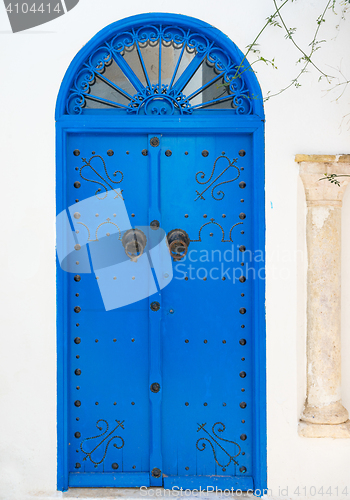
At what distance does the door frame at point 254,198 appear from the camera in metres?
2.42

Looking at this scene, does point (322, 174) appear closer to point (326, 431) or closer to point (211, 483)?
point (326, 431)

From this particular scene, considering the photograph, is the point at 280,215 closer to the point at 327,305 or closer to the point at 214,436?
the point at 327,305

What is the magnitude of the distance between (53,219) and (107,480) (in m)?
1.79

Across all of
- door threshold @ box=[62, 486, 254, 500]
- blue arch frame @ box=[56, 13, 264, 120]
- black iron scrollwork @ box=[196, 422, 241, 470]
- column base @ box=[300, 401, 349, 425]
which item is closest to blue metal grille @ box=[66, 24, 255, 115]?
blue arch frame @ box=[56, 13, 264, 120]

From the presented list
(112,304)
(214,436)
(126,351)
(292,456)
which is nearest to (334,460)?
(292,456)

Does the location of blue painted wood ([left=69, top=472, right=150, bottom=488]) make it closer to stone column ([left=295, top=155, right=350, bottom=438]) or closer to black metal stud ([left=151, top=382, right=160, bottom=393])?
black metal stud ([left=151, top=382, right=160, bottom=393])

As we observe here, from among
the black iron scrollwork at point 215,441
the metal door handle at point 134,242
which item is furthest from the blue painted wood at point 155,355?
the black iron scrollwork at point 215,441

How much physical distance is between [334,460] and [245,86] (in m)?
2.52

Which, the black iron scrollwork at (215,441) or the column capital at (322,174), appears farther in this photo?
the black iron scrollwork at (215,441)

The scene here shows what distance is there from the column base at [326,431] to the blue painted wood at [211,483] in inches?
20.0

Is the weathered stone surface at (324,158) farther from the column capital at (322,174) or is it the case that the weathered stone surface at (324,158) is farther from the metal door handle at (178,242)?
the metal door handle at (178,242)

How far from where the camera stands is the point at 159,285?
8.22ft

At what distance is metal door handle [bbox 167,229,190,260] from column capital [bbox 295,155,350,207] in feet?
2.81

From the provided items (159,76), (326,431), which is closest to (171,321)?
(326,431)
